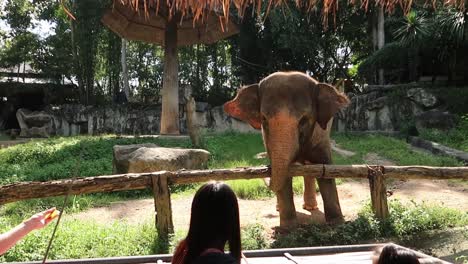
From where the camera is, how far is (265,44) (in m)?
26.0

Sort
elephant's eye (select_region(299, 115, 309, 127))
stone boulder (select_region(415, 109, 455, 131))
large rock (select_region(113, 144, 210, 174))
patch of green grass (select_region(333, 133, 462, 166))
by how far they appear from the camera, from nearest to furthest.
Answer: elephant's eye (select_region(299, 115, 309, 127)), large rock (select_region(113, 144, 210, 174)), patch of green grass (select_region(333, 133, 462, 166)), stone boulder (select_region(415, 109, 455, 131))

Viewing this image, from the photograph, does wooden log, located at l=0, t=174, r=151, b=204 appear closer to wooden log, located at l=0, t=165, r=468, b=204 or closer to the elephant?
wooden log, located at l=0, t=165, r=468, b=204

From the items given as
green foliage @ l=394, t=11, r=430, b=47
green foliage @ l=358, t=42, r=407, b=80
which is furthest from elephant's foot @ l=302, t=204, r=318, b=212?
green foliage @ l=358, t=42, r=407, b=80

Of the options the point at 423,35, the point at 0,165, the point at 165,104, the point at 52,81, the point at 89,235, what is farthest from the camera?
the point at 52,81

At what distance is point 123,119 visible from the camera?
24.7 metres

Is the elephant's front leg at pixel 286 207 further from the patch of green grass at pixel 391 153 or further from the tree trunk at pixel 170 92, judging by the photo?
the tree trunk at pixel 170 92

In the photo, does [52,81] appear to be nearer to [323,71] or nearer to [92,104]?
[92,104]

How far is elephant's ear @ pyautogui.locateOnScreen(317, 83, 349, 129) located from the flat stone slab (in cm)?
647

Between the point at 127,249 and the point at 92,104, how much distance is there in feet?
73.3

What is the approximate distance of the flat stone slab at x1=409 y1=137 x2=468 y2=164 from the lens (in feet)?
39.1

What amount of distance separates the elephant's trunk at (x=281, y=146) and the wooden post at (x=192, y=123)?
755cm

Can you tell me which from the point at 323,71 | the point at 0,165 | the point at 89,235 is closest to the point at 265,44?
the point at 323,71

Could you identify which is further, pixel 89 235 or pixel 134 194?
pixel 134 194

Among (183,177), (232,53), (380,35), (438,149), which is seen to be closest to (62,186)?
(183,177)
